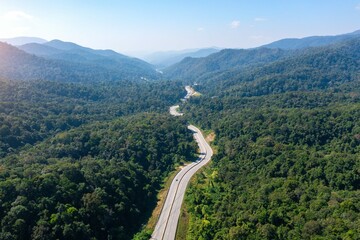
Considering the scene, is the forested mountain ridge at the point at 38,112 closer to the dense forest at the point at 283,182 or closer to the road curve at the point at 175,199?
the road curve at the point at 175,199

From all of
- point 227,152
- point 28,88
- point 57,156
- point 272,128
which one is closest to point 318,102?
point 272,128

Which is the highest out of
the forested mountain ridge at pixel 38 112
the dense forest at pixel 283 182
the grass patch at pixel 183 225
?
the forested mountain ridge at pixel 38 112

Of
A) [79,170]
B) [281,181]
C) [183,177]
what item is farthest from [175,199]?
[281,181]

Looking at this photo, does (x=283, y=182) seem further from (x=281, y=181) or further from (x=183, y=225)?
(x=183, y=225)

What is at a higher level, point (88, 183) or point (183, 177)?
A: point (88, 183)

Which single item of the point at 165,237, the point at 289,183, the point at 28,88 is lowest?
the point at 165,237

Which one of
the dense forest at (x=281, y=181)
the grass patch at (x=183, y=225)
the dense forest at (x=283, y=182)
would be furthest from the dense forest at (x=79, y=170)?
the dense forest at (x=283, y=182)

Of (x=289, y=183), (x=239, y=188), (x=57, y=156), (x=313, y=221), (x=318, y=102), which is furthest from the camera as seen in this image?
(x=318, y=102)

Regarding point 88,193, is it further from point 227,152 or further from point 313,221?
point 227,152
